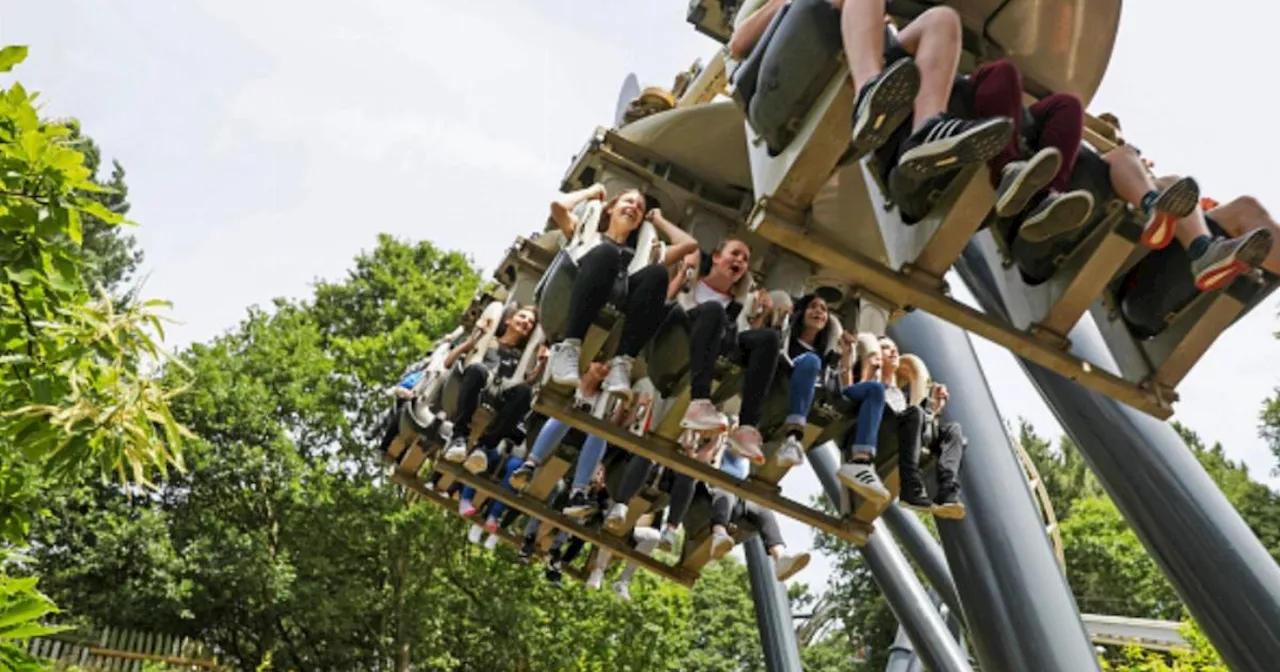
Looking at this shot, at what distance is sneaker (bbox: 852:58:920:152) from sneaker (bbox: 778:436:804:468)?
2.32 meters

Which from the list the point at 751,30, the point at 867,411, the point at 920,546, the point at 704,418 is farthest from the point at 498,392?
the point at 751,30

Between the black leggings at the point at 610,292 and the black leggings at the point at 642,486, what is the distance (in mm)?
1711

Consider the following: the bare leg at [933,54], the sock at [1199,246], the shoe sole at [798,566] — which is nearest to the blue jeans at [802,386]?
the shoe sole at [798,566]

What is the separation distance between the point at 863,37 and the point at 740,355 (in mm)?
2318

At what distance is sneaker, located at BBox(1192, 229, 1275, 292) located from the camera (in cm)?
303

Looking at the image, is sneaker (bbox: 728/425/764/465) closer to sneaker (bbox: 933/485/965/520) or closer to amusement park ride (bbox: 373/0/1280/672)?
amusement park ride (bbox: 373/0/1280/672)

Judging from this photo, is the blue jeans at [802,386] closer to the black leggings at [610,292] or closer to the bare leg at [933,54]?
the black leggings at [610,292]

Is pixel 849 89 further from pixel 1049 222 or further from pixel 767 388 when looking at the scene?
pixel 767 388

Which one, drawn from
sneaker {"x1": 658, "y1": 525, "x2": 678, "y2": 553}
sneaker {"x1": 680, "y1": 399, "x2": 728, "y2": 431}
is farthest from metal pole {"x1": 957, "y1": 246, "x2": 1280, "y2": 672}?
sneaker {"x1": 658, "y1": 525, "x2": 678, "y2": 553}

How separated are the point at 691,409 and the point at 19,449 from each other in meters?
2.89

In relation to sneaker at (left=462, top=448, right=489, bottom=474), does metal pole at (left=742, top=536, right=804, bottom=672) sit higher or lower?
higher

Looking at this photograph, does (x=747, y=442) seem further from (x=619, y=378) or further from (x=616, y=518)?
(x=616, y=518)

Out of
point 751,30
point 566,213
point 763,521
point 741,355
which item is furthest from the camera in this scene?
point 763,521

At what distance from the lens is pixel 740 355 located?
198 inches
